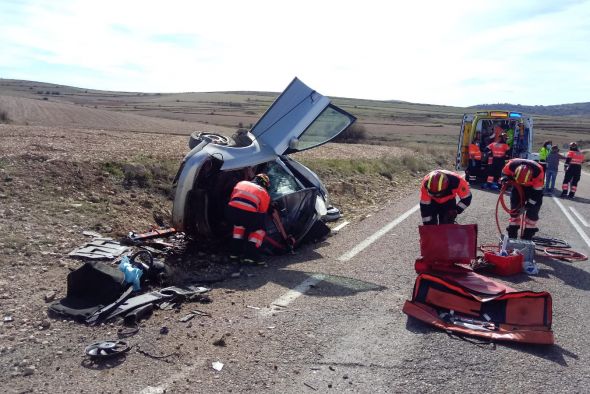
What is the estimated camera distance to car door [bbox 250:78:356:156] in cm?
735

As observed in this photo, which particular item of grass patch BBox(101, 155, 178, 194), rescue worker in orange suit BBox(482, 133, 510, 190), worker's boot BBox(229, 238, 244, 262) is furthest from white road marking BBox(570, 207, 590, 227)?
grass patch BBox(101, 155, 178, 194)

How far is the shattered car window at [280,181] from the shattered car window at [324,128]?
473mm

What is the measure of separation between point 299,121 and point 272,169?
81cm

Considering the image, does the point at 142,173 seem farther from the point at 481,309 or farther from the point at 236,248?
the point at 481,309

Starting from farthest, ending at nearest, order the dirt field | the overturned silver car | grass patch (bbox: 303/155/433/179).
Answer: grass patch (bbox: 303/155/433/179), the overturned silver car, the dirt field

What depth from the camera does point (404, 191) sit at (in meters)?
14.2

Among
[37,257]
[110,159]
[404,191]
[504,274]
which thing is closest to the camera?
[37,257]

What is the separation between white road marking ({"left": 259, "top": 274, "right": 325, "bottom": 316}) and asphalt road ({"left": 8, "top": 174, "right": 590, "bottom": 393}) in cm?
1

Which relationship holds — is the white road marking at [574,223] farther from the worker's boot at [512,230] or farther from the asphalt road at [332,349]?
the asphalt road at [332,349]

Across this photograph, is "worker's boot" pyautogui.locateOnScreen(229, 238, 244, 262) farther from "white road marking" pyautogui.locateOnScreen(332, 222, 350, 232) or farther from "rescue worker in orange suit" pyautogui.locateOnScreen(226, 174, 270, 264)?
"white road marking" pyautogui.locateOnScreen(332, 222, 350, 232)

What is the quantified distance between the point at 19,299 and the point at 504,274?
506 cm

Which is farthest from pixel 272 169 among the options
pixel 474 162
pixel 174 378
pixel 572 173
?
pixel 572 173

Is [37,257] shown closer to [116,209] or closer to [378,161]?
[116,209]

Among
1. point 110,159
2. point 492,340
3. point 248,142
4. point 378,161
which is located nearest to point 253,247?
point 248,142
